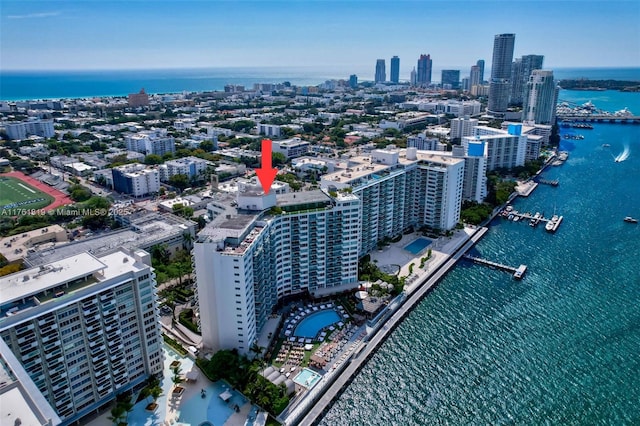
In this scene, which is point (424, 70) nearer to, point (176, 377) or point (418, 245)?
point (418, 245)

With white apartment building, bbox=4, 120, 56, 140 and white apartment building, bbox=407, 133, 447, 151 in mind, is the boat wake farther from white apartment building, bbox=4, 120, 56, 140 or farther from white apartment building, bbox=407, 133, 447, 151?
white apartment building, bbox=4, 120, 56, 140

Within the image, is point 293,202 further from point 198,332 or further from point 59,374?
point 59,374

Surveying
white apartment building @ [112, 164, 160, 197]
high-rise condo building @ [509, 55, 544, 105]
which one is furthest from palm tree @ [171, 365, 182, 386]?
high-rise condo building @ [509, 55, 544, 105]

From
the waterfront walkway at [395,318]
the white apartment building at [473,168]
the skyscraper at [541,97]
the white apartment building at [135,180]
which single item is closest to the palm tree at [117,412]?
the waterfront walkway at [395,318]

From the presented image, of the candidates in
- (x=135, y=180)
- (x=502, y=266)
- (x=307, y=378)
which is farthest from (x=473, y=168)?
(x=135, y=180)

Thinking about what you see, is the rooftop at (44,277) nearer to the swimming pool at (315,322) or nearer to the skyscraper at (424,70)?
the swimming pool at (315,322)

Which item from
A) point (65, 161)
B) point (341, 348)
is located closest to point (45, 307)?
point (341, 348)

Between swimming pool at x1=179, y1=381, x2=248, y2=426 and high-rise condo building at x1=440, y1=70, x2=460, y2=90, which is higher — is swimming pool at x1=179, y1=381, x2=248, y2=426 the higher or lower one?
the lower one

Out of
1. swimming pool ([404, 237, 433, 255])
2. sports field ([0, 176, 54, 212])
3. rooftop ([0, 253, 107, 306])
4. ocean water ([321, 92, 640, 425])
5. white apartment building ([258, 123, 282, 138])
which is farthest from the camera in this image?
white apartment building ([258, 123, 282, 138])

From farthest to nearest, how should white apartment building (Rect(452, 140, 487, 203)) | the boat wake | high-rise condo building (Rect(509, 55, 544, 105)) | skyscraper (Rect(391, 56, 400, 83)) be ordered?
skyscraper (Rect(391, 56, 400, 83)) → high-rise condo building (Rect(509, 55, 544, 105)) → the boat wake → white apartment building (Rect(452, 140, 487, 203))
